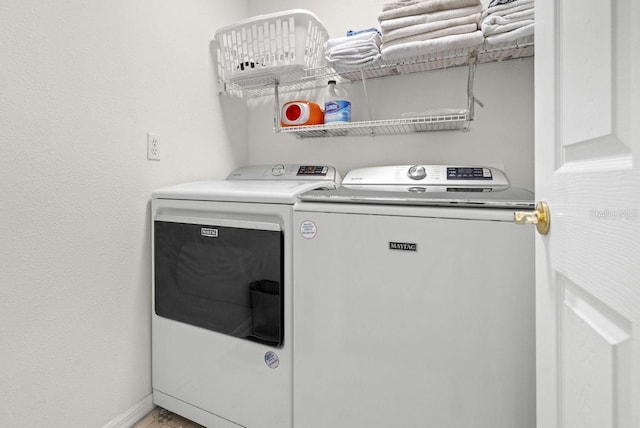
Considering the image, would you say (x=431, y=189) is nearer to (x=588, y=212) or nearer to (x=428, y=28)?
(x=428, y=28)

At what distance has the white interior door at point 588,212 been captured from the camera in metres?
0.42

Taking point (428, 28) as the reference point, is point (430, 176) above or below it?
below

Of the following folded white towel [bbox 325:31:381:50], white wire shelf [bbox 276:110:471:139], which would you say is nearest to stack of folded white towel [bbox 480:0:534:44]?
white wire shelf [bbox 276:110:471:139]

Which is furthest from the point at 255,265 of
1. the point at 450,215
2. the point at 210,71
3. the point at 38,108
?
the point at 210,71

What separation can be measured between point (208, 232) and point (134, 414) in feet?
2.81

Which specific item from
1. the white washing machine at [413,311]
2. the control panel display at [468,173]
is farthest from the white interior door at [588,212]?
the control panel display at [468,173]

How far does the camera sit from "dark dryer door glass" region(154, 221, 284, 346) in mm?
1201

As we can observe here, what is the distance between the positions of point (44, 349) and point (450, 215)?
139cm

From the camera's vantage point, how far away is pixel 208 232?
4.40 ft

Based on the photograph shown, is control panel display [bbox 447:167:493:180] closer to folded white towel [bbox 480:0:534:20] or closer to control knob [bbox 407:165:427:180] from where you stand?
control knob [bbox 407:165:427:180]

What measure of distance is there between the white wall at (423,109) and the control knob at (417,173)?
0.65 ft

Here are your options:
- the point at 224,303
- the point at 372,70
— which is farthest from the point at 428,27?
the point at 224,303

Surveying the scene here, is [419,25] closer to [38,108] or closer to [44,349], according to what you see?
[38,108]

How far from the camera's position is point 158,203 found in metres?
1.46
